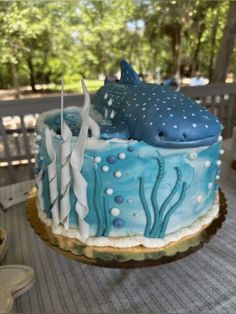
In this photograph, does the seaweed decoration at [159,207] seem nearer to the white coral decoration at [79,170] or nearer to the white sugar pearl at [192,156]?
the white sugar pearl at [192,156]

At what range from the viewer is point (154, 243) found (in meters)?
0.82

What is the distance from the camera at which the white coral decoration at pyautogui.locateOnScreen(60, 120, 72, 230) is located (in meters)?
0.76

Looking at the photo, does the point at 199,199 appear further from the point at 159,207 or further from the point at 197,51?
the point at 197,51

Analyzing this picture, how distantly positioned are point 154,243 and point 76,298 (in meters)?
0.25

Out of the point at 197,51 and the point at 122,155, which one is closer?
the point at 122,155

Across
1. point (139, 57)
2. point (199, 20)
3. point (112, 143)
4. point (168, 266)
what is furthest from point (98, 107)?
point (139, 57)

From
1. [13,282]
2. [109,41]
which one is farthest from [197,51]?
[13,282]

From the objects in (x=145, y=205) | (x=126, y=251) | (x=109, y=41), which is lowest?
(x=126, y=251)

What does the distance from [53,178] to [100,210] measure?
14 cm

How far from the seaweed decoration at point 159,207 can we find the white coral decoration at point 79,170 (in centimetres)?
14

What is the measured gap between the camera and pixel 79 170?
768mm

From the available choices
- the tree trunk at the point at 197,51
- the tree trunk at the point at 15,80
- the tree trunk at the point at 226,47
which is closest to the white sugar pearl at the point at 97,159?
the tree trunk at the point at 226,47

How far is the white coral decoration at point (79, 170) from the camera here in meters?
0.74

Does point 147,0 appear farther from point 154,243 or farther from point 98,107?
point 154,243
